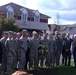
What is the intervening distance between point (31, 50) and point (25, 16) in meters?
52.7

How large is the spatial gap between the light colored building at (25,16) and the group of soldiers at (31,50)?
44.8m

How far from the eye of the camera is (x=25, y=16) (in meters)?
67.1

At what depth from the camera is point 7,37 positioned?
1294cm

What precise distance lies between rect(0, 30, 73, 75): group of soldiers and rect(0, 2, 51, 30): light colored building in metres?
44.8

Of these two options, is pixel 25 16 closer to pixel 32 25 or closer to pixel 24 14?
pixel 24 14

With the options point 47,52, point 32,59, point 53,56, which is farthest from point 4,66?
point 53,56

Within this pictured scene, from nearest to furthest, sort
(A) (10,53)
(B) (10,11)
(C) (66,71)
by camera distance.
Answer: (A) (10,53), (C) (66,71), (B) (10,11)

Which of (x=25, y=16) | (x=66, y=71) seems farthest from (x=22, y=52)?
(x=25, y=16)

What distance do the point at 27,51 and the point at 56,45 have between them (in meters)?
2.88

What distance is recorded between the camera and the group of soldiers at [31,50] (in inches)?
500

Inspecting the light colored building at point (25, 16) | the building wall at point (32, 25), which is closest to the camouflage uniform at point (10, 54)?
the light colored building at point (25, 16)

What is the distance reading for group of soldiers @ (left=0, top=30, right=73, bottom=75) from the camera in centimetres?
1270

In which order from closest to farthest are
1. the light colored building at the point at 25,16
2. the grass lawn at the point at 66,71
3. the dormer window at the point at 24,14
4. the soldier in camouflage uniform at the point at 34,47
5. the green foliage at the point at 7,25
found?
1. the soldier in camouflage uniform at the point at 34,47
2. the grass lawn at the point at 66,71
3. the green foliage at the point at 7,25
4. the light colored building at the point at 25,16
5. the dormer window at the point at 24,14

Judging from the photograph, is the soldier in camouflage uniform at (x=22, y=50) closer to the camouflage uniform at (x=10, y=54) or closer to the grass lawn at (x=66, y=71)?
the camouflage uniform at (x=10, y=54)
